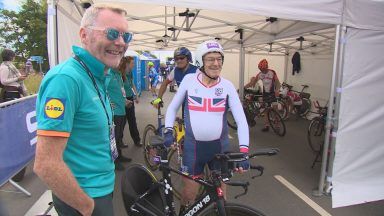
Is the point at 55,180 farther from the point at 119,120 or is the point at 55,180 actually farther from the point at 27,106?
the point at 119,120

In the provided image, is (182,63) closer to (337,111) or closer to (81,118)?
(337,111)

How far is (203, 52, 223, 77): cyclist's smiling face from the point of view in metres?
2.74

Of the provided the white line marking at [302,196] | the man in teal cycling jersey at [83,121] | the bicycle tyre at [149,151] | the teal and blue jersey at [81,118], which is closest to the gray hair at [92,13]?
the man in teal cycling jersey at [83,121]

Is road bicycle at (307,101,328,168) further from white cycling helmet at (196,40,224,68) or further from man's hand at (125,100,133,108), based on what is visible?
white cycling helmet at (196,40,224,68)

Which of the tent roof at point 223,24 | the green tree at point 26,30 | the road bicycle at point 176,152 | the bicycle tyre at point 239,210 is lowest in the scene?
the road bicycle at point 176,152

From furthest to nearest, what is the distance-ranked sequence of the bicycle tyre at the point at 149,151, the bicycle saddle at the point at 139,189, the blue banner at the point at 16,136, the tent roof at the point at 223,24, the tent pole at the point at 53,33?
the tent roof at the point at 223,24, the bicycle tyre at the point at 149,151, the tent pole at the point at 53,33, the blue banner at the point at 16,136, the bicycle saddle at the point at 139,189

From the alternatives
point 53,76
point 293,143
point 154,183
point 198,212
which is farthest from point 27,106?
point 293,143

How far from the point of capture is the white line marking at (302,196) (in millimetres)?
3881

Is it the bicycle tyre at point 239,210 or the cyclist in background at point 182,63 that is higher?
the cyclist in background at point 182,63

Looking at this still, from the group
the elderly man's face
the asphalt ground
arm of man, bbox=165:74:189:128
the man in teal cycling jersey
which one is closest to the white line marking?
the asphalt ground

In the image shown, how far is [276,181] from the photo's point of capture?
4.90 meters

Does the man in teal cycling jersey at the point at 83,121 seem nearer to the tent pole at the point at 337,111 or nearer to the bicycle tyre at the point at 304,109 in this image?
the tent pole at the point at 337,111

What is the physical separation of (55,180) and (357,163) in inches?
159

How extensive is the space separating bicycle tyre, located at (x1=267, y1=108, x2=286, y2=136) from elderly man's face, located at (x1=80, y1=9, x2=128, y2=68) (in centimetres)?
702
